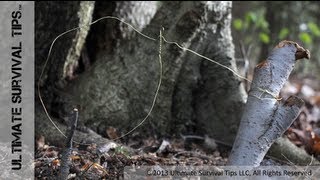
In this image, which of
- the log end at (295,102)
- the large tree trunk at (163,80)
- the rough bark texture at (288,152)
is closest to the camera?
the log end at (295,102)

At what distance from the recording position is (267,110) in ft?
6.29

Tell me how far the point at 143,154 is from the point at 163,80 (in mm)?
580

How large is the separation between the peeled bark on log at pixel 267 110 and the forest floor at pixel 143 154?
1.42 feet

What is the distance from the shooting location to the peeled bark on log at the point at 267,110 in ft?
6.23

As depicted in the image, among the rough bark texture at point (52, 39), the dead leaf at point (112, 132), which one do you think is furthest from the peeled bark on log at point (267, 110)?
the rough bark texture at point (52, 39)

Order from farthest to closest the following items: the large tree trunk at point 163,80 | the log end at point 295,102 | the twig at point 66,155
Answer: the large tree trunk at point 163,80, the log end at point 295,102, the twig at point 66,155

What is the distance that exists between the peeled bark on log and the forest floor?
0.43 meters

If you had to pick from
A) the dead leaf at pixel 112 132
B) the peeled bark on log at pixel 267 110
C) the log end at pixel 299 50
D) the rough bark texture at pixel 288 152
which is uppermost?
the log end at pixel 299 50

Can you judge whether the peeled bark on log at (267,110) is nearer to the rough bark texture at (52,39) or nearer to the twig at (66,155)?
the twig at (66,155)

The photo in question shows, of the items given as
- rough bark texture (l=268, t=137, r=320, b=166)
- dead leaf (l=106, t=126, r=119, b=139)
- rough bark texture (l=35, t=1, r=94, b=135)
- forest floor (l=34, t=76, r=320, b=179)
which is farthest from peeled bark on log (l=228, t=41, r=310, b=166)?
rough bark texture (l=35, t=1, r=94, b=135)

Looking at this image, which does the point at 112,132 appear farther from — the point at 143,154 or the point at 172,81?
the point at 172,81

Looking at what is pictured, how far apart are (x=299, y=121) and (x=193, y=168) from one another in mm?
1475

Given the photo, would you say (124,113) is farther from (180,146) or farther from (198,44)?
(198,44)

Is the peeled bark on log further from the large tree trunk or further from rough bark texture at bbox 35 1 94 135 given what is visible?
rough bark texture at bbox 35 1 94 135
